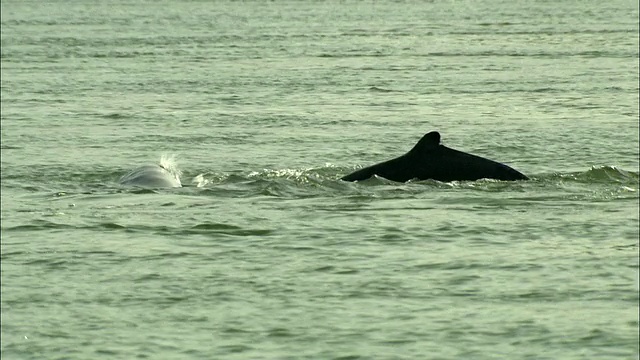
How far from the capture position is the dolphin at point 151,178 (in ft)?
46.5

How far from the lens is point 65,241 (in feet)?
37.3

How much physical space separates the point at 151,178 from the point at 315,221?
2.78m

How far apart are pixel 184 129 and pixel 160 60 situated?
14.2m

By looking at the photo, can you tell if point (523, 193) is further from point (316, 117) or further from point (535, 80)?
point (535, 80)

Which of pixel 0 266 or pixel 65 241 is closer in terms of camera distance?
pixel 0 266

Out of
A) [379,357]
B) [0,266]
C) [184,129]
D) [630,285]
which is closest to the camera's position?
[379,357]

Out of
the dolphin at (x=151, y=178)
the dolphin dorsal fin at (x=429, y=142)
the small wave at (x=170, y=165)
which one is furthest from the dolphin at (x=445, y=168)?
the small wave at (x=170, y=165)

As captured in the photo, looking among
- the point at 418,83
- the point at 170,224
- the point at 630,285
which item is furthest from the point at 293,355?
the point at 418,83

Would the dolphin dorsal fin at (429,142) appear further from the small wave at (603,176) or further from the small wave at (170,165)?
the small wave at (170,165)

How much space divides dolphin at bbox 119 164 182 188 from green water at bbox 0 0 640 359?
21 cm

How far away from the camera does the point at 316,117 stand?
20.7 metres

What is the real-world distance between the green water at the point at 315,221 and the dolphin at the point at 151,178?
8.2 inches

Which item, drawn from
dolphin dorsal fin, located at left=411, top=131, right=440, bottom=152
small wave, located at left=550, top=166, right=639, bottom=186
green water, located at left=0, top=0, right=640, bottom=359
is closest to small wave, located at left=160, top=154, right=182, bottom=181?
green water, located at left=0, top=0, right=640, bottom=359

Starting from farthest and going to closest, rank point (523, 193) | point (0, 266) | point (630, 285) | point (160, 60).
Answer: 1. point (160, 60)
2. point (523, 193)
3. point (0, 266)
4. point (630, 285)
